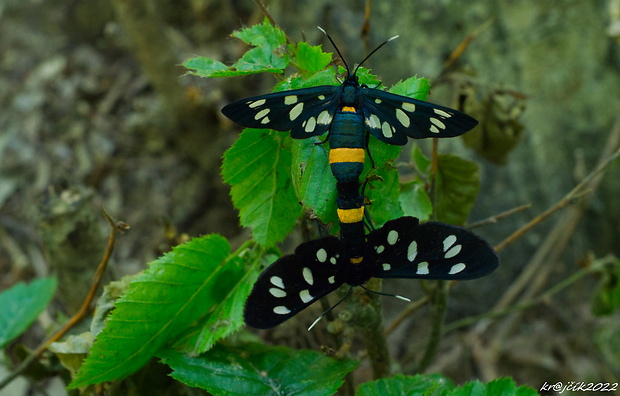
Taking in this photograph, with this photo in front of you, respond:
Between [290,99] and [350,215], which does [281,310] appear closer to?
[350,215]

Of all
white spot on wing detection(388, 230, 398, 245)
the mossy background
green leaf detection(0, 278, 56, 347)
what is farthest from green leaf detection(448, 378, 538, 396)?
green leaf detection(0, 278, 56, 347)

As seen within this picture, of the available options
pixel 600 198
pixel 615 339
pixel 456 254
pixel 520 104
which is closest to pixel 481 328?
pixel 615 339

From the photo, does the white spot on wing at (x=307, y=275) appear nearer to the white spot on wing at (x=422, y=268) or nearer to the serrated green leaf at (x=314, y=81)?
the white spot on wing at (x=422, y=268)

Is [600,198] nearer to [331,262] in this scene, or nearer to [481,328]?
[481,328]

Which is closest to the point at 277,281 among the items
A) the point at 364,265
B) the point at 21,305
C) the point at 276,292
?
the point at 276,292

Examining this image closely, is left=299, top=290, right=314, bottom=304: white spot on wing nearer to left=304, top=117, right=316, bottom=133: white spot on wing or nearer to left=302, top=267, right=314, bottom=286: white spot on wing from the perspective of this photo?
left=302, top=267, right=314, bottom=286: white spot on wing

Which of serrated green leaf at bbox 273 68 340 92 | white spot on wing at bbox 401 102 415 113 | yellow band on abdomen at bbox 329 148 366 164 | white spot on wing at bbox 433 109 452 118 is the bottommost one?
yellow band on abdomen at bbox 329 148 366 164

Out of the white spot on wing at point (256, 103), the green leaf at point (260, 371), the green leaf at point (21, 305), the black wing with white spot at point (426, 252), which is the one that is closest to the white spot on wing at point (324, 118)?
the white spot on wing at point (256, 103)
